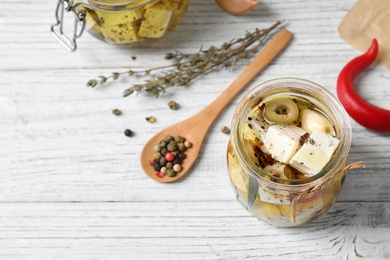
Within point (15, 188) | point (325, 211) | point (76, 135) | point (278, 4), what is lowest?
point (15, 188)

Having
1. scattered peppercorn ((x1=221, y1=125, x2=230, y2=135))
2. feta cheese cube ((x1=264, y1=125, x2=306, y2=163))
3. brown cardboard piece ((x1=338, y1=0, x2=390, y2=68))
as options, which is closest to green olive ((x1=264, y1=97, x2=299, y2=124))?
feta cheese cube ((x1=264, y1=125, x2=306, y2=163))

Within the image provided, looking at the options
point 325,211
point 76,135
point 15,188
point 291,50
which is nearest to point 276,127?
point 325,211

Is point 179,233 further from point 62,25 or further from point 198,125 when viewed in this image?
point 62,25

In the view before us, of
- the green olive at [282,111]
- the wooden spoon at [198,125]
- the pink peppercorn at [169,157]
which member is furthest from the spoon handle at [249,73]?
the green olive at [282,111]

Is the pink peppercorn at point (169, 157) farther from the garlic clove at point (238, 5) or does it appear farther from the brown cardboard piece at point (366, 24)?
the brown cardboard piece at point (366, 24)

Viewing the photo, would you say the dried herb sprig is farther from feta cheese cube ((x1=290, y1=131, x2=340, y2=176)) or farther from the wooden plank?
feta cheese cube ((x1=290, y1=131, x2=340, y2=176))

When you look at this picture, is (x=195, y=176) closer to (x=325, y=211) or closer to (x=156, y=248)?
(x=156, y=248)
